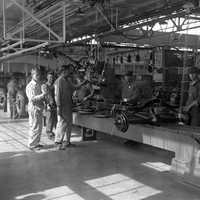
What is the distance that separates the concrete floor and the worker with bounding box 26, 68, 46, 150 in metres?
0.27

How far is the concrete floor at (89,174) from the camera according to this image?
15.7 ft

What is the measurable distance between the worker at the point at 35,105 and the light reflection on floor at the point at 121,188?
8.04 feet

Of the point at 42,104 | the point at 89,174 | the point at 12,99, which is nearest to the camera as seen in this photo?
the point at 89,174

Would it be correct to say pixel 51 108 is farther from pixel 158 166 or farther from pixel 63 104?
pixel 158 166

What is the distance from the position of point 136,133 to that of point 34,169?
1.93 metres

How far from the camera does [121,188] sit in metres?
5.04

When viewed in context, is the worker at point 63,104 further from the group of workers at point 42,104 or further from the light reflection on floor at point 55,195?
the light reflection on floor at point 55,195

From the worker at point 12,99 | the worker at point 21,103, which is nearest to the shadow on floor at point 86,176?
the worker at point 21,103

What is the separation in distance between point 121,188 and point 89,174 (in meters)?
0.82

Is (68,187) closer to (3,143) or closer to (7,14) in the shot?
(3,143)

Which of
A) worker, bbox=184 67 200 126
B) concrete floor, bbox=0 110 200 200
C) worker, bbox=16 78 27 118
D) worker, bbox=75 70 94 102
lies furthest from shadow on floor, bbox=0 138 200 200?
worker, bbox=16 78 27 118

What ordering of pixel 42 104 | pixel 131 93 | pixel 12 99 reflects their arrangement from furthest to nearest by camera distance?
pixel 12 99 → pixel 131 93 → pixel 42 104

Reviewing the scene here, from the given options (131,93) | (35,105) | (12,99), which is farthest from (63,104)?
(12,99)

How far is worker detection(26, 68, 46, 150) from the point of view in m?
7.30
